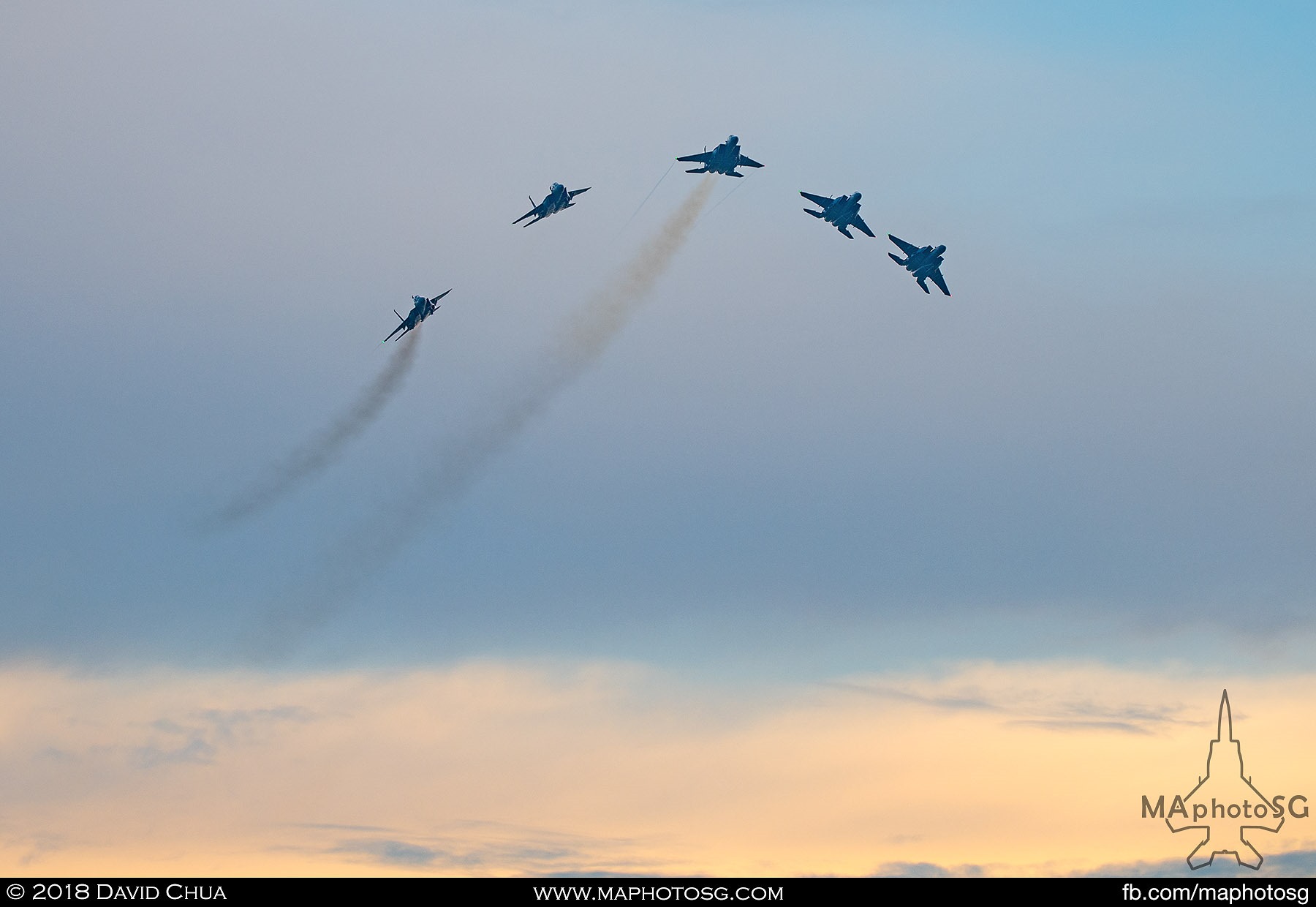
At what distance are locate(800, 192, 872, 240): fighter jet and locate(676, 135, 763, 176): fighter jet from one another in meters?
8.41

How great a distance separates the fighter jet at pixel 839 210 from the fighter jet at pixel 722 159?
8.41 m

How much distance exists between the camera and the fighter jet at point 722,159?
18062 centimetres

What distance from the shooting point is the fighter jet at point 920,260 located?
188375 mm

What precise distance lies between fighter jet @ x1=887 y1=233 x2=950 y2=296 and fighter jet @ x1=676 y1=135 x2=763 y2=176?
772 inches

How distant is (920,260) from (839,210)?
12116mm

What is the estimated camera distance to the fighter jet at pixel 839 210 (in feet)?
597

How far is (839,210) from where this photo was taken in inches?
7205

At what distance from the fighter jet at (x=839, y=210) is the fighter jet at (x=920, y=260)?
781cm

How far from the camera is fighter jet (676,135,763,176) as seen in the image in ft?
593
